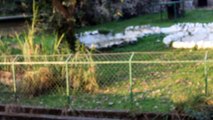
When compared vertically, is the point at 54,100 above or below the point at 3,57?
below

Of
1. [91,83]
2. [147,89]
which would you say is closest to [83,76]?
[91,83]

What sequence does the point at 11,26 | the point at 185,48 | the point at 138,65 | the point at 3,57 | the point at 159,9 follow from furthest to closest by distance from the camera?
the point at 159,9, the point at 11,26, the point at 185,48, the point at 138,65, the point at 3,57

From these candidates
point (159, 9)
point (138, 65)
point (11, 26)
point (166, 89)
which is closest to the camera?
point (166, 89)

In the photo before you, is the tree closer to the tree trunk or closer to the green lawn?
the tree trunk

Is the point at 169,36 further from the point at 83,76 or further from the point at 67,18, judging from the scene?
the point at 83,76

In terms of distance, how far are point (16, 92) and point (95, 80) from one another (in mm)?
1361

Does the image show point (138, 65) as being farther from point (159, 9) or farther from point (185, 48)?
point (159, 9)

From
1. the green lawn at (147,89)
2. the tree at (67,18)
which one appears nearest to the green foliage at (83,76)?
the green lawn at (147,89)

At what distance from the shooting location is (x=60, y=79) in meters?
8.30

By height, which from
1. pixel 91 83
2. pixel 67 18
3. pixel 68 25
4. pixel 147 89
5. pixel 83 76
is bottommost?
pixel 147 89

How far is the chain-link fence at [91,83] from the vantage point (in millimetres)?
7520

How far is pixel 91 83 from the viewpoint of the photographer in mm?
8109

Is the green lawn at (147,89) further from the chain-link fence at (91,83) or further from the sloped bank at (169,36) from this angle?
the sloped bank at (169,36)

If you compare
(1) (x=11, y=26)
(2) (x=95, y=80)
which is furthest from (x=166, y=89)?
(1) (x=11, y=26)
